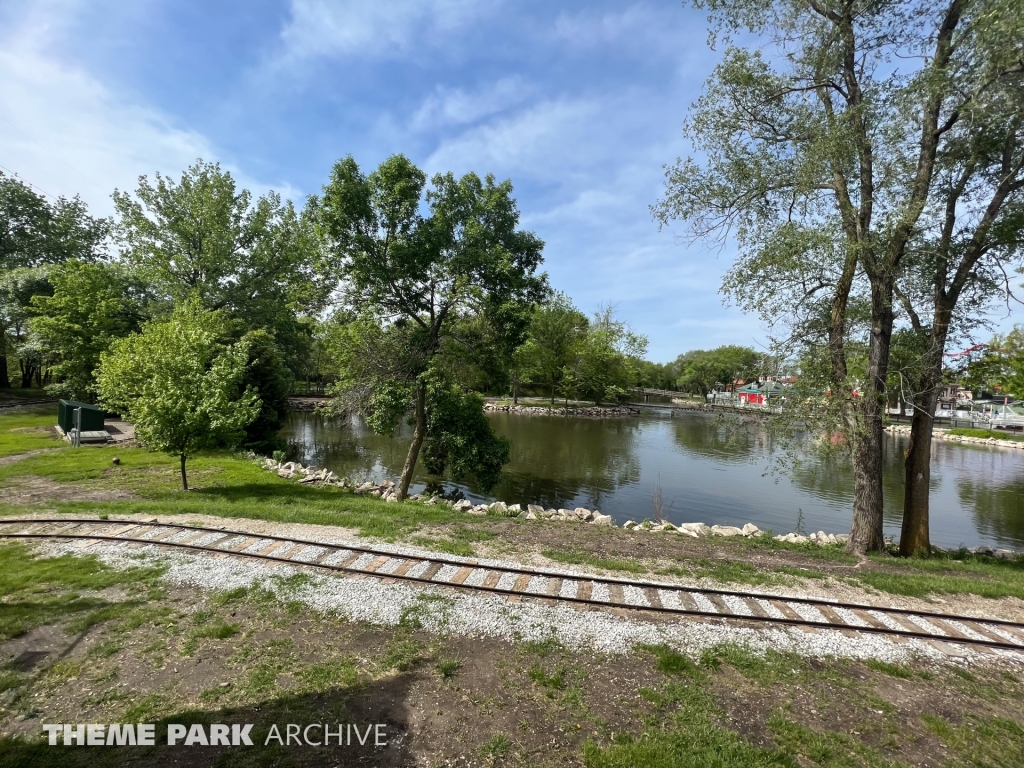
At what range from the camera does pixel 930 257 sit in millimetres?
10453

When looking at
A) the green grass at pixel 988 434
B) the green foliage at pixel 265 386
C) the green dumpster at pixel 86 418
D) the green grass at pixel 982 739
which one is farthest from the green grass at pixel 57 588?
the green grass at pixel 988 434

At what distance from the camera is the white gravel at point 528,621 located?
573 centimetres

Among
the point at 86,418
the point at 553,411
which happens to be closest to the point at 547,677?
the point at 86,418

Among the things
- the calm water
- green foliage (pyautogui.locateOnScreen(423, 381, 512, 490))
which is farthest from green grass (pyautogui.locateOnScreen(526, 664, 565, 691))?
green foliage (pyautogui.locateOnScreen(423, 381, 512, 490))

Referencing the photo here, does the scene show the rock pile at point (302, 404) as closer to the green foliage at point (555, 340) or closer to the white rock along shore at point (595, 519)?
the green foliage at point (555, 340)

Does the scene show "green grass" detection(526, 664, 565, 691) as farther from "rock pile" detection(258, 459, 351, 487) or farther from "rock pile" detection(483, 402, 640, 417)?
"rock pile" detection(483, 402, 640, 417)

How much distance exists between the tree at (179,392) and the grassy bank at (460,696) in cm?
692

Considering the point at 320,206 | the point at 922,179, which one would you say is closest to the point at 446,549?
the point at 320,206

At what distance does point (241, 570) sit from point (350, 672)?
3.32 meters

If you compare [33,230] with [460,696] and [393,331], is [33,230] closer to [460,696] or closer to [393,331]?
[393,331]

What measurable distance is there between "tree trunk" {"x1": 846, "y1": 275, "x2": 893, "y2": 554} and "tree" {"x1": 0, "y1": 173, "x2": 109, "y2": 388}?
44383 millimetres

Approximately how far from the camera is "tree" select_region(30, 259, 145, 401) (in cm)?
2652

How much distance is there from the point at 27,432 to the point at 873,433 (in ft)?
101

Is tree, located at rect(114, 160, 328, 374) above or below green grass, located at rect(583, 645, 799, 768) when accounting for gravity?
above
